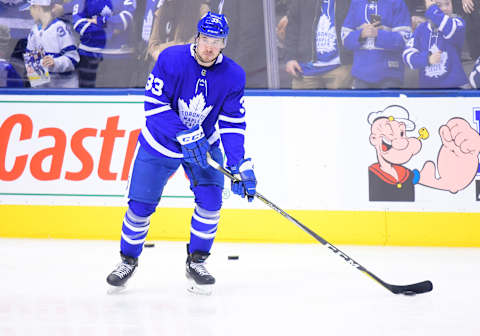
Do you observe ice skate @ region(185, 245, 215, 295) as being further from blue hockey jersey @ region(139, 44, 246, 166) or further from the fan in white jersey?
the fan in white jersey

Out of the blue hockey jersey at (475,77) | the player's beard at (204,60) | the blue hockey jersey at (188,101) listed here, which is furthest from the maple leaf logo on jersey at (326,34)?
the player's beard at (204,60)

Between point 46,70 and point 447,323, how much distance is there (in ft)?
10.9

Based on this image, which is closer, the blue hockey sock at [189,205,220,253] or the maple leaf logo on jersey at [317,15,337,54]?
the blue hockey sock at [189,205,220,253]

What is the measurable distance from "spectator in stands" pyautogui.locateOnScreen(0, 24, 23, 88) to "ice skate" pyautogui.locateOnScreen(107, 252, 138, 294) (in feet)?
7.05

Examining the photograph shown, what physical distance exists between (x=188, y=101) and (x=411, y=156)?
199 centimetres

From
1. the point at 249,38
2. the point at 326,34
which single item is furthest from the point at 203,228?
the point at 326,34

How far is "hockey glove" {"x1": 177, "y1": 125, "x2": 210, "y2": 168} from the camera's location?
290 cm

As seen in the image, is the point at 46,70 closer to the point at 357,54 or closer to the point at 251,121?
the point at 251,121

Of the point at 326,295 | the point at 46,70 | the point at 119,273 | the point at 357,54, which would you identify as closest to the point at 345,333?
the point at 326,295

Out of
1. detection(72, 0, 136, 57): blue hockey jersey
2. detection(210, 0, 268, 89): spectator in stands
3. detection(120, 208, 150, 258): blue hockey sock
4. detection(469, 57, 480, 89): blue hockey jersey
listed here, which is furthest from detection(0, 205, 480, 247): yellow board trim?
detection(120, 208, 150, 258): blue hockey sock

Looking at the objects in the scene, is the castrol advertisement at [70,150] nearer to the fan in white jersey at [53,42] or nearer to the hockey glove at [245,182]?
the fan in white jersey at [53,42]

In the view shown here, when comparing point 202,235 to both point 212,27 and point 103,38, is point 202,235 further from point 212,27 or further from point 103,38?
point 103,38

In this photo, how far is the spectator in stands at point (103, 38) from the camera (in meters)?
4.67

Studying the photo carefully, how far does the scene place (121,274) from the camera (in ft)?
9.87
